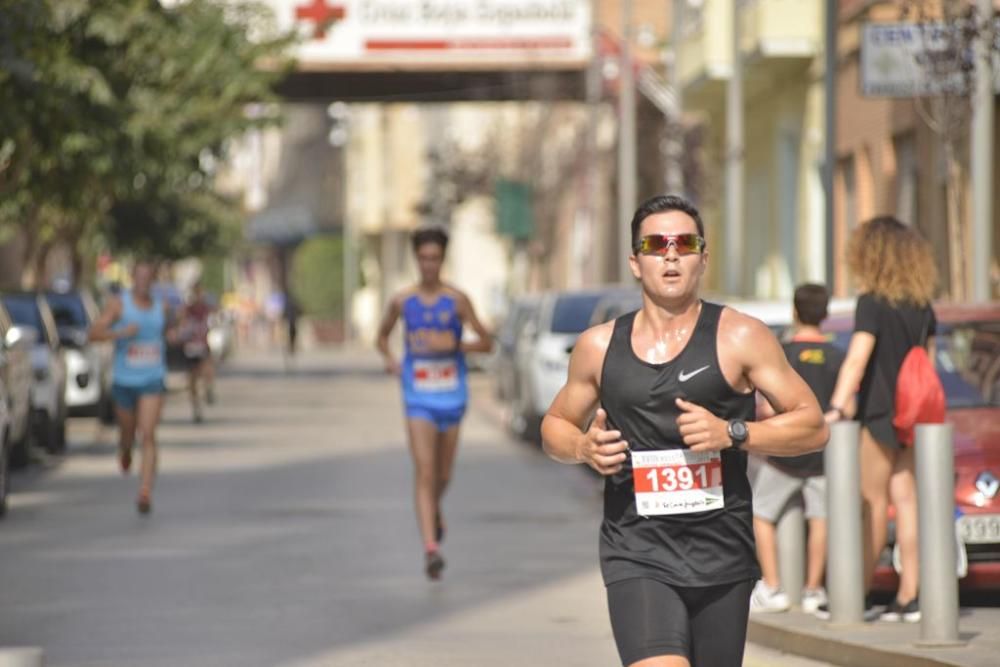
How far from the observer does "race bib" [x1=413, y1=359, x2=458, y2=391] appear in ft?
45.5

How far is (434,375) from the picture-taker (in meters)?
13.9

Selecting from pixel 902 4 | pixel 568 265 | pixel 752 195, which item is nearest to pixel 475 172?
pixel 568 265

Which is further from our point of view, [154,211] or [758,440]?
[154,211]


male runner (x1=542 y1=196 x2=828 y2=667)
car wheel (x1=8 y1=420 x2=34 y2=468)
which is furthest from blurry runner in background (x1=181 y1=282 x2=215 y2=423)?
male runner (x1=542 y1=196 x2=828 y2=667)

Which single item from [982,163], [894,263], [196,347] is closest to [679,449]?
[894,263]

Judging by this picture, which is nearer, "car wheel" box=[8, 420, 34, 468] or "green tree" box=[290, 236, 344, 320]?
"car wheel" box=[8, 420, 34, 468]

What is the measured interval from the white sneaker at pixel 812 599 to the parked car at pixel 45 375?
11.9 meters

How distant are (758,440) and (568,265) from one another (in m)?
60.8

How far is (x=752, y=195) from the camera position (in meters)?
42.4

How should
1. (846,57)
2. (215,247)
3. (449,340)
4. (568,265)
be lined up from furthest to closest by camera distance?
1. (568,265)
2. (215,247)
3. (846,57)
4. (449,340)

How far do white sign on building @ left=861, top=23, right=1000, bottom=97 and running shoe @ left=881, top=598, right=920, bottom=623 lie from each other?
6695 millimetres

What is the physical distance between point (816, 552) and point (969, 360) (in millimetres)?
1818

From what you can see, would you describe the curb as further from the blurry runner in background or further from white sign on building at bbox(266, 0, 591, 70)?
white sign on building at bbox(266, 0, 591, 70)

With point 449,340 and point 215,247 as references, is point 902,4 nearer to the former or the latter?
point 449,340
